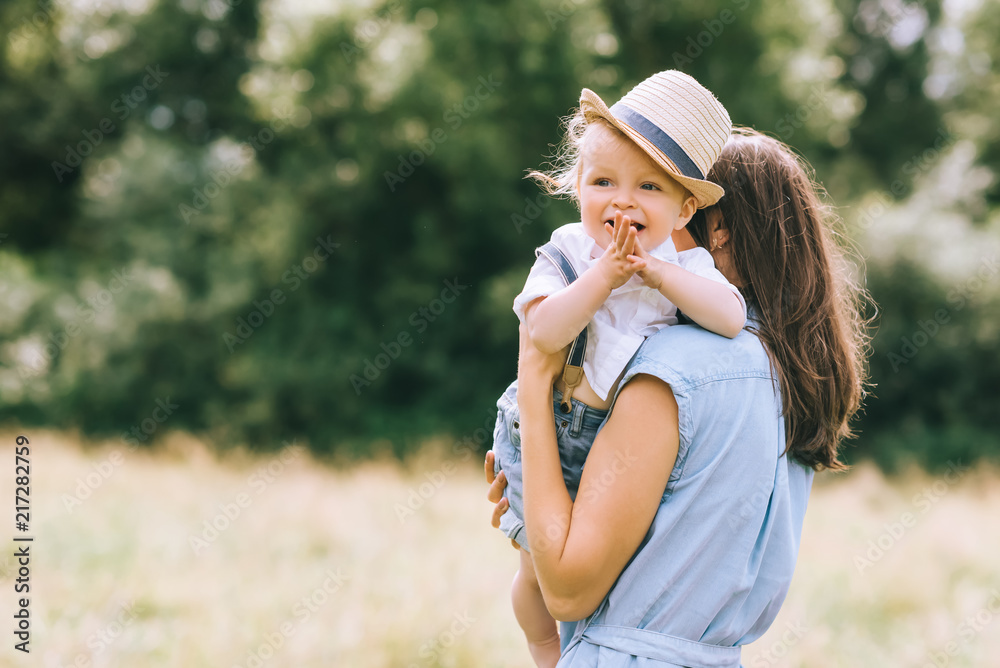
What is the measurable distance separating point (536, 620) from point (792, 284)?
95 centimetres

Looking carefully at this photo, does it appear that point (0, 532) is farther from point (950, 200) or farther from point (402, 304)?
point (950, 200)

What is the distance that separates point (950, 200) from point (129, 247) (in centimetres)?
1319

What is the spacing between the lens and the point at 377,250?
12148mm

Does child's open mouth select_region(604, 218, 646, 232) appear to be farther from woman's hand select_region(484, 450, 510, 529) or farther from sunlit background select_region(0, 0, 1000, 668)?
Result: sunlit background select_region(0, 0, 1000, 668)

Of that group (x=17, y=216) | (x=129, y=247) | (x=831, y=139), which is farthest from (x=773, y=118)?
(x=17, y=216)

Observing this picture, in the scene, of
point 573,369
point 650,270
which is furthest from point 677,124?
point 573,369

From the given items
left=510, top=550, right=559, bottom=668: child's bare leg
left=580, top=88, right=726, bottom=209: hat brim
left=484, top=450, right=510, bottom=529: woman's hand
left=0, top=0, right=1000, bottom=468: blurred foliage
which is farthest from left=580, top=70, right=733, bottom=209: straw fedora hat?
left=0, top=0, right=1000, bottom=468: blurred foliage

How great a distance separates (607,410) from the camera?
1.43 m

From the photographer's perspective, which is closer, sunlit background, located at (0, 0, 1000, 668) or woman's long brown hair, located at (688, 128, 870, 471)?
woman's long brown hair, located at (688, 128, 870, 471)

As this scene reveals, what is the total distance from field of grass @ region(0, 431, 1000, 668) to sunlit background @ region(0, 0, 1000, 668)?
0.25 feet

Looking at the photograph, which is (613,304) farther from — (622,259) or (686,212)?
(686,212)

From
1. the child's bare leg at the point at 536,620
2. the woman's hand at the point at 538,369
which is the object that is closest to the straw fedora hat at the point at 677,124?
the woman's hand at the point at 538,369

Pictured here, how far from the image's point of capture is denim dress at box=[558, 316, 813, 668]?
1.34 m

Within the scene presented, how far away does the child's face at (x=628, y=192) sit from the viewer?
1487mm
